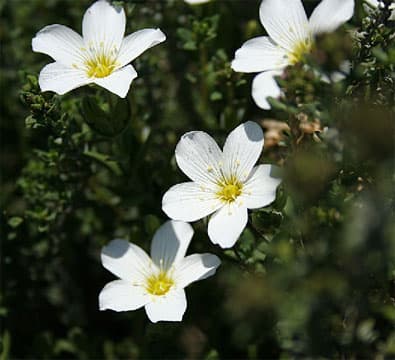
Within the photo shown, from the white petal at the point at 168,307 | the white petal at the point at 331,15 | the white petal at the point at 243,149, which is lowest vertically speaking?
the white petal at the point at 168,307

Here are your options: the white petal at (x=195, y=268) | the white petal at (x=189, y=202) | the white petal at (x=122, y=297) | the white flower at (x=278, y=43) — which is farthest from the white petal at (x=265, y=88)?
the white petal at (x=122, y=297)

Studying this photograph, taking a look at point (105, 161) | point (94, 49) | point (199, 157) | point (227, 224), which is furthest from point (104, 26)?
point (227, 224)

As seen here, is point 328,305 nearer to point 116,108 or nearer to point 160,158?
point 116,108

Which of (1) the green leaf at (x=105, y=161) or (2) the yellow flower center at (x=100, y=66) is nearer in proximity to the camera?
(2) the yellow flower center at (x=100, y=66)

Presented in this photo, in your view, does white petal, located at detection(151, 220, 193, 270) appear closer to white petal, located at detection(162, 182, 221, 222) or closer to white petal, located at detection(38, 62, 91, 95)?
white petal, located at detection(162, 182, 221, 222)

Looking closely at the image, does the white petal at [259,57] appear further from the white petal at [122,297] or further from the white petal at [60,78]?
the white petal at [122,297]

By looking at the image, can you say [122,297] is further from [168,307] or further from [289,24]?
[289,24]

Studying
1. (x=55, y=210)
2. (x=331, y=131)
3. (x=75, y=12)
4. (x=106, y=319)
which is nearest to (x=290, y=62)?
(x=331, y=131)
